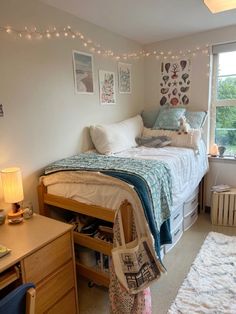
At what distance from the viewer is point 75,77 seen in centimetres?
239

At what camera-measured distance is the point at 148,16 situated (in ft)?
7.86

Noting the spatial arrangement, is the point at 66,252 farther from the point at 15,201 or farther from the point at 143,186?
the point at 143,186

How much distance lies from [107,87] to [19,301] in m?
2.40

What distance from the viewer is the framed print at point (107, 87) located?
2.75 metres

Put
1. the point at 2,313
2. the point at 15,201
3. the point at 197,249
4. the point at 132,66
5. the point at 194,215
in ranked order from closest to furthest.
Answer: the point at 2,313 < the point at 15,201 < the point at 197,249 < the point at 194,215 < the point at 132,66

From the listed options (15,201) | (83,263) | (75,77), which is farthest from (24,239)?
(75,77)

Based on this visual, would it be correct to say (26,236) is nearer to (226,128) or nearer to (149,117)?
(149,117)

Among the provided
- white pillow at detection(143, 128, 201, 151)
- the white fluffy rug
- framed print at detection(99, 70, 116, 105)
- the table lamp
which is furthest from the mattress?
framed print at detection(99, 70, 116, 105)

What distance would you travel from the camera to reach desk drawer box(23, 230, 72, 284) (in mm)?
1293

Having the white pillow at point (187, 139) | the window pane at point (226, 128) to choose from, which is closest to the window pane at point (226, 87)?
the window pane at point (226, 128)

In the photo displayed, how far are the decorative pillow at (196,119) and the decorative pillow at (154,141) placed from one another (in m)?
0.39

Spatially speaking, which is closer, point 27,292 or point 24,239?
point 27,292

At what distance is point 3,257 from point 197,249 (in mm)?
1833

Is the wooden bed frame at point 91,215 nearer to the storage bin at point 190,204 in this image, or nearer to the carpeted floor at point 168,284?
the carpeted floor at point 168,284
